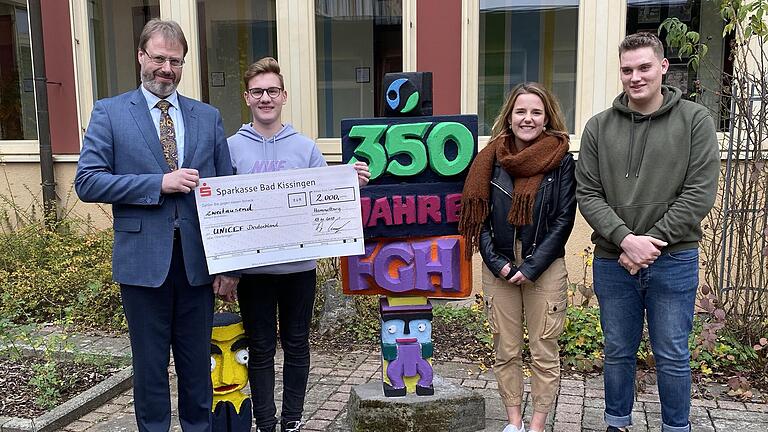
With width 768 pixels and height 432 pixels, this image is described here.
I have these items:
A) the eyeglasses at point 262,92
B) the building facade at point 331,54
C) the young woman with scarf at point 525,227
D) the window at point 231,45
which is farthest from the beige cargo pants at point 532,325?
the window at point 231,45

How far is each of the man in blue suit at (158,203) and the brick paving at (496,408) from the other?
1033 millimetres

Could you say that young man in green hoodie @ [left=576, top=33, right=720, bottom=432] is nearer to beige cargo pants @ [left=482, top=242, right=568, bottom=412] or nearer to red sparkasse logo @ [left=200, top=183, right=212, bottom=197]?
beige cargo pants @ [left=482, top=242, right=568, bottom=412]

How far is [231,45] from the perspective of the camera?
812 centimetres

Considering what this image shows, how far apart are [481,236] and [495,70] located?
3947 mm

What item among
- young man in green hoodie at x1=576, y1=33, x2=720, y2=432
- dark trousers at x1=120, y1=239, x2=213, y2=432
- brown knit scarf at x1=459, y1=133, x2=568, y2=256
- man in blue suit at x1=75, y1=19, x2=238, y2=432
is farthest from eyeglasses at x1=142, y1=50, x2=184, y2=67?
young man in green hoodie at x1=576, y1=33, x2=720, y2=432

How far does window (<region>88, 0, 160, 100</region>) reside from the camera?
7.39 metres

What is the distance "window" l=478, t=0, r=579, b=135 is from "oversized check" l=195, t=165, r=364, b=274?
3.62 m

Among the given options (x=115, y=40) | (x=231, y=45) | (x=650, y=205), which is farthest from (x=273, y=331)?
(x=115, y=40)

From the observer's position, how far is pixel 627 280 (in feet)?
10.3

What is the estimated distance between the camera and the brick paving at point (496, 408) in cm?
383

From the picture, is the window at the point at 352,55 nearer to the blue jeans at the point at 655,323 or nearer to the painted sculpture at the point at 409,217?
the painted sculpture at the point at 409,217

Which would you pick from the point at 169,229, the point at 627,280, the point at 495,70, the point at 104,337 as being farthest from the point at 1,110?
the point at 627,280

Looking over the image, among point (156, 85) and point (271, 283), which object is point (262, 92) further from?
point (271, 283)

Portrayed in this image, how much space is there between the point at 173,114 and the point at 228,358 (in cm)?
123
